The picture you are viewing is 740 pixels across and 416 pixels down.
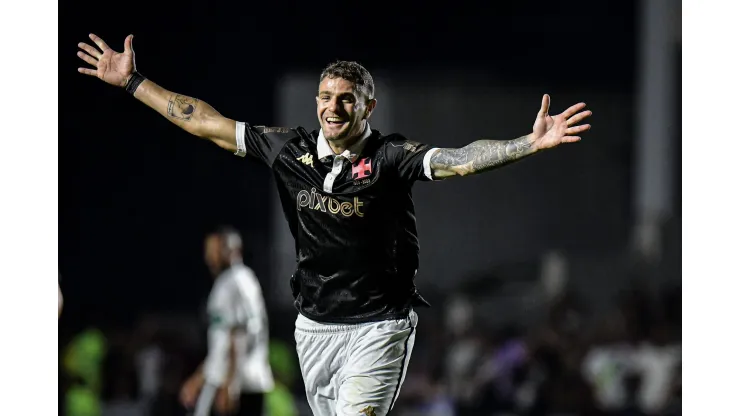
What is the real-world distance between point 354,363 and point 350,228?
57 cm

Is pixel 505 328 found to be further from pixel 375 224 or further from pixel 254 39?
pixel 375 224

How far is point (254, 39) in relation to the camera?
13.6m

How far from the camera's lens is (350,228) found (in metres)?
4.69

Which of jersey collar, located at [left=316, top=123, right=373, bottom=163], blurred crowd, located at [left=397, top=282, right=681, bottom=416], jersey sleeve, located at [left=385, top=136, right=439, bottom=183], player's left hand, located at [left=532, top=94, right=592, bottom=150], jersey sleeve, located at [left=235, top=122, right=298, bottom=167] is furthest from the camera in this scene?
blurred crowd, located at [left=397, top=282, right=681, bottom=416]

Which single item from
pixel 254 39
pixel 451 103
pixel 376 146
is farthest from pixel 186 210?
pixel 376 146

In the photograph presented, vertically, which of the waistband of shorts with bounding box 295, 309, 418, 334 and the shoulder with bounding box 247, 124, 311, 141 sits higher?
the shoulder with bounding box 247, 124, 311, 141

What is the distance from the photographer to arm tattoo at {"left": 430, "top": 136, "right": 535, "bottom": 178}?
4.36 metres

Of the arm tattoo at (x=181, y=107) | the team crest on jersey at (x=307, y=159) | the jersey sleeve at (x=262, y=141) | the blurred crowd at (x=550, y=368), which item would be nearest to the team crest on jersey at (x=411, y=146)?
the team crest on jersey at (x=307, y=159)

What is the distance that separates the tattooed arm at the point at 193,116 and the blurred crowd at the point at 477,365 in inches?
209

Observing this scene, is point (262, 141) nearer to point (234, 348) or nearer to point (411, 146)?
point (411, 146)

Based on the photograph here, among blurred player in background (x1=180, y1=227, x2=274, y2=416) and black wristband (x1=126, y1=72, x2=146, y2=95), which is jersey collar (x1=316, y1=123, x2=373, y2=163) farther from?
blurred player in background (x1=180, y1=227, x2=274, y2=416)

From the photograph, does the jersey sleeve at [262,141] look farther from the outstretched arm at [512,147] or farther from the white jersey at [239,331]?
the white jersey at [239,331]

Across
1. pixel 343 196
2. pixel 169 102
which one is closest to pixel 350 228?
pixel 343 196

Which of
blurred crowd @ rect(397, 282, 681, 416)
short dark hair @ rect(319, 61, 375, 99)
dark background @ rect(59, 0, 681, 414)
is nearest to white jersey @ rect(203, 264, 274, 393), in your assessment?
blurred crowd @ rect(397, 282, 681, 416)
